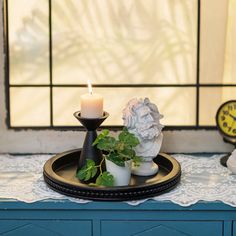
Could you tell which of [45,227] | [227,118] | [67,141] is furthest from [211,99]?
[45,227]

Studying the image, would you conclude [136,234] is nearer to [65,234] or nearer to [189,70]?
[65,234]

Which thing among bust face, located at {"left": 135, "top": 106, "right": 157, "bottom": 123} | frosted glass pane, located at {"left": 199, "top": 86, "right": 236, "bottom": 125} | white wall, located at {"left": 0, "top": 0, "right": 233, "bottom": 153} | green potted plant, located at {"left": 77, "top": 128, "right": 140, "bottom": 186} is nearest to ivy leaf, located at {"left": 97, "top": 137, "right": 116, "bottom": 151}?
green potted plant, located at {"left": 77, "top": 128, "right": 140, "bottom": 186}

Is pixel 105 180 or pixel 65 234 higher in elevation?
pixel 105 180

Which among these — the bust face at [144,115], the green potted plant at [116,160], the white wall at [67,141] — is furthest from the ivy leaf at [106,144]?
the white wall at [67,141]

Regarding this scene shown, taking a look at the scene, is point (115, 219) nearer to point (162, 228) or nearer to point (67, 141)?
point (162, 228)

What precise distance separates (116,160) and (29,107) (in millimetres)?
511

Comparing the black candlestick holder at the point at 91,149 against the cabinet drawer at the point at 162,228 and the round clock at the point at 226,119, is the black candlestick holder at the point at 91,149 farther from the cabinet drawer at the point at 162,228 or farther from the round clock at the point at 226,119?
the round clock at the point at 226,119

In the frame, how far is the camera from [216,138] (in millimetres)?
1756

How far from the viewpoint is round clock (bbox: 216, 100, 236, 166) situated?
1.63 meters

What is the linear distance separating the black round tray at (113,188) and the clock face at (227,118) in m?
0.20

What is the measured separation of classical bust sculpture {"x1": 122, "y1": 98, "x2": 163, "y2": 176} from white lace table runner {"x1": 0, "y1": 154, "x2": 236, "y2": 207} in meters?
0.13

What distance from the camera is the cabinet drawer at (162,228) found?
138 centimetres

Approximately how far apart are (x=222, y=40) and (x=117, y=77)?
Answer: 37cm

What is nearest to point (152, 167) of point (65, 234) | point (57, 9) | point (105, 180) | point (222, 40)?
point (105, 180)
